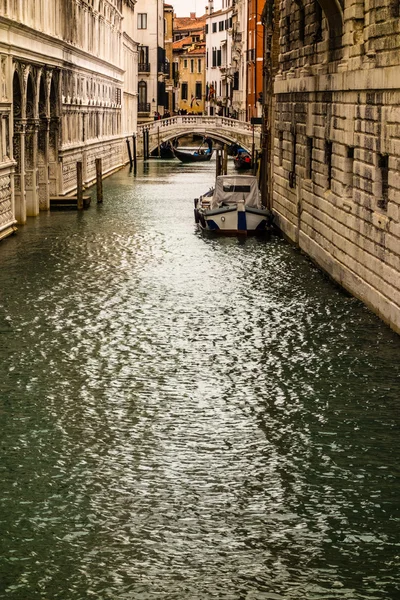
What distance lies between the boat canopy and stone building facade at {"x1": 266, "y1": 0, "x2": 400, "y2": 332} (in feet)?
4.68

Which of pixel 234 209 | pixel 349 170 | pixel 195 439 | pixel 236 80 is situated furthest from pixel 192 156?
pixel 195 439

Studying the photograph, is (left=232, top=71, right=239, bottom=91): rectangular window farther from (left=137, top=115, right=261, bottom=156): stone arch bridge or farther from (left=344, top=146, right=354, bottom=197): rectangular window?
(left=344, top=146, right=354, bottom=197): rectangular window

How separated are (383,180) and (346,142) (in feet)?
8.52

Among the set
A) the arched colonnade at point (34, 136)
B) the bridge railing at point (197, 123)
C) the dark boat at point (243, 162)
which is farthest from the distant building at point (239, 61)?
the arched colonnade at point (34, 136)

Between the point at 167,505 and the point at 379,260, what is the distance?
8336 millimetres

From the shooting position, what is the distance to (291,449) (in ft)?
34.8

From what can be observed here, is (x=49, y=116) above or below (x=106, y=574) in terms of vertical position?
above

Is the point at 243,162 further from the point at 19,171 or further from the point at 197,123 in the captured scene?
the point at 19,171

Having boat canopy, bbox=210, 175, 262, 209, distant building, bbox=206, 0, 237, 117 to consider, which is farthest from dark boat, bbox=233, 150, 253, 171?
boat canopy, bbox=210, 175, 262, 209

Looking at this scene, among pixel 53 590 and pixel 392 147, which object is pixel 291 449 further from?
pixel 392 147

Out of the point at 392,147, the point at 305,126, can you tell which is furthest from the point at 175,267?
the point at 392,147

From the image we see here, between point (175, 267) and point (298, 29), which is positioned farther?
point (298, 29)

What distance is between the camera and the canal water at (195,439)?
26.2ft

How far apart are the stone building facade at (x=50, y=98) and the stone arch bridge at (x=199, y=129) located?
45.8 feet
